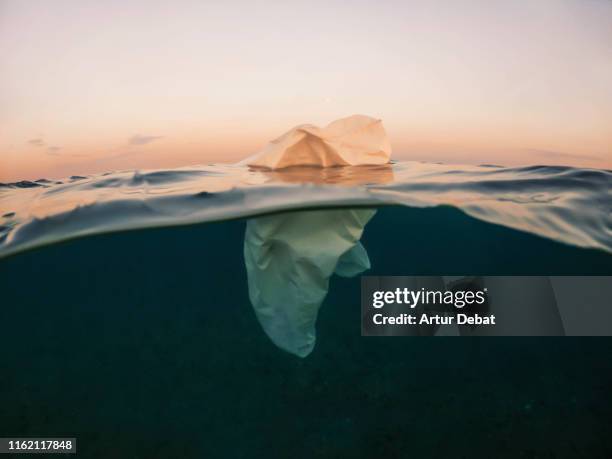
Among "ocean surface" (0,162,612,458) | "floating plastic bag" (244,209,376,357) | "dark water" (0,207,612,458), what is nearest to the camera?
"floating plastic bag" (244,209,376,357)

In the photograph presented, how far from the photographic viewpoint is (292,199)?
10.5ft

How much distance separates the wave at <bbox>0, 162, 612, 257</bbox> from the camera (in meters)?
3.19

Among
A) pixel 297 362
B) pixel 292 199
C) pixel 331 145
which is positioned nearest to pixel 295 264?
pixel 292 199

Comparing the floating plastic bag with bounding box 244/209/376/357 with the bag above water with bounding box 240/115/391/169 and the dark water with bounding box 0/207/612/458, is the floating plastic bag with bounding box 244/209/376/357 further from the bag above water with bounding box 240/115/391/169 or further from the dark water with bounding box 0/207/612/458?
the dark water with bounding box 0/207/612/458

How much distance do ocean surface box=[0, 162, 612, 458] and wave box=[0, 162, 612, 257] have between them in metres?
0.02

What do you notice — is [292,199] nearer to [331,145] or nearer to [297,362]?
[331,145]

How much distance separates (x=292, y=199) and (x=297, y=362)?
287 cm

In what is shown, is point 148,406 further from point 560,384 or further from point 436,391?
point 560,384

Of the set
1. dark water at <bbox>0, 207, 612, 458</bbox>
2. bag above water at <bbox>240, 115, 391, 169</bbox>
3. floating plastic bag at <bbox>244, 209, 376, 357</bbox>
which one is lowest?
dark water at <bbox>0, 207, 612, 458</bbox>

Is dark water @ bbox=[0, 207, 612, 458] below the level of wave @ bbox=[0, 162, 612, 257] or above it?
below

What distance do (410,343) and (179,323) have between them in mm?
4073

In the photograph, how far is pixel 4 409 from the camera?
17.4ft

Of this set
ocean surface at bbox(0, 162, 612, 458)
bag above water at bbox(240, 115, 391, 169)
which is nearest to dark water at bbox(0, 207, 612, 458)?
ocean surface at bbox(0, 162, 612, 458)

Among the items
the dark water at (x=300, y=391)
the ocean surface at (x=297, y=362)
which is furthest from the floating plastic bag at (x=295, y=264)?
the dark water at (x=300, y=391)
